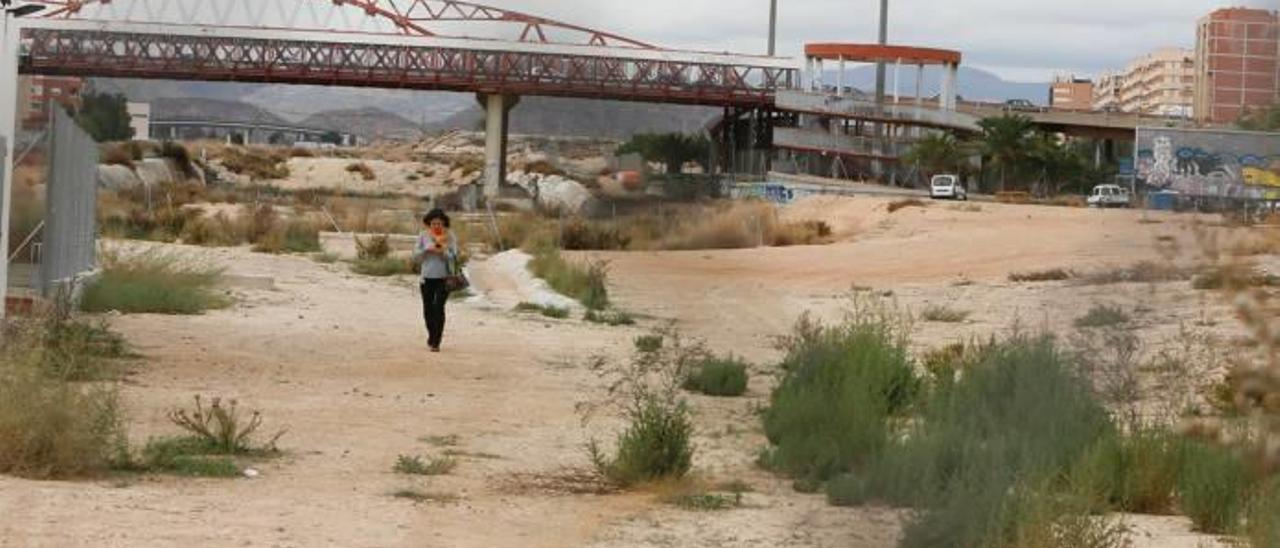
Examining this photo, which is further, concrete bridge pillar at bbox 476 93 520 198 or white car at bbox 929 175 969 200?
concrete bridge pillar at bbox 476 93 520 198

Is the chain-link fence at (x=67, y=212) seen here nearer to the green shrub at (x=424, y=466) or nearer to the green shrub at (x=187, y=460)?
the green shrub at (x=187, y=460)

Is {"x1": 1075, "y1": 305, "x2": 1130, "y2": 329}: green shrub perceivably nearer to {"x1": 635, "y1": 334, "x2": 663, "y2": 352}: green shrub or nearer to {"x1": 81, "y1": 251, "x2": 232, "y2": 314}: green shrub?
{"x1": 635, "y1": 334, "x2": 663, "y2": 352}: green shrub

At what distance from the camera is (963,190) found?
92.7 metres

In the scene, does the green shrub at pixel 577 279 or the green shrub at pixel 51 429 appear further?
the green shrub at pixel 577 279

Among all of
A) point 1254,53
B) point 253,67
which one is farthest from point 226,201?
point 1254,53

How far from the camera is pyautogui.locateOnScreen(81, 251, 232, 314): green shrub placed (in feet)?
93.5

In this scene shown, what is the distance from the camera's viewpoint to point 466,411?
18.2m

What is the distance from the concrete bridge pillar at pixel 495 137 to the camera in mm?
90419

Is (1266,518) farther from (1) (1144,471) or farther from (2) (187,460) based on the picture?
(2) (187,460)

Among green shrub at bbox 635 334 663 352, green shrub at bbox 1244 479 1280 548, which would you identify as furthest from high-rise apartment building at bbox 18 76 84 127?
green shrub at bbox 1244 479 1280 548

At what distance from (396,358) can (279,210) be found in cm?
4920

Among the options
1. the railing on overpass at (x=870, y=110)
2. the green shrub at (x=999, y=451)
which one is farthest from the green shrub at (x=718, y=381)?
the railing on overpass at (x=870, y=110)

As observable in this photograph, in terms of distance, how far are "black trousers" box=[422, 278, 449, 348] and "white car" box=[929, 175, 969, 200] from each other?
6318 centimetres

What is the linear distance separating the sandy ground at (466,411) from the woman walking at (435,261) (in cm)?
58
